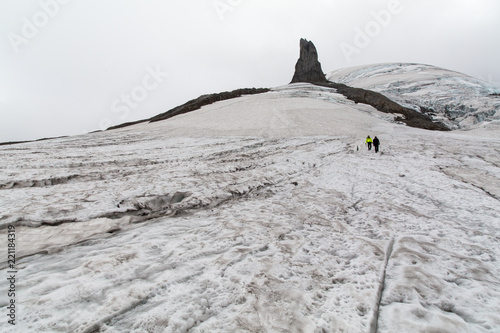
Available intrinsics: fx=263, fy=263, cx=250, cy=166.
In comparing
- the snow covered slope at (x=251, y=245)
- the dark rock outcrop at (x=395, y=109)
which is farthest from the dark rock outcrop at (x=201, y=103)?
the snow covered slope at (x=251, y=245)

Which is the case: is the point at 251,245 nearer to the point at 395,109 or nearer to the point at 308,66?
the point at 395,109

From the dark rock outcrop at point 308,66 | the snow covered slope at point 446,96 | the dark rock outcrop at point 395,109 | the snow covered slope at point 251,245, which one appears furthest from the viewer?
the dark rock outcrop at point 308,66

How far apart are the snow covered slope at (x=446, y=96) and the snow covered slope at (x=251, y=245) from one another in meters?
27.9

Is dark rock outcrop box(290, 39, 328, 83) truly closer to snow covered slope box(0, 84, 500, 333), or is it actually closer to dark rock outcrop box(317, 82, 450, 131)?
dark rock outcrop box(317, 82, 450, 131)

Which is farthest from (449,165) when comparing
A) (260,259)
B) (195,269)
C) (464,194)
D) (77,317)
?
(77,317)

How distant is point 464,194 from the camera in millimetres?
9016

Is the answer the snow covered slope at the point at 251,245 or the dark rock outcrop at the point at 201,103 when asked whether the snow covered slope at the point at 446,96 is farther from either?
the snow covered slope at the point at 251,245

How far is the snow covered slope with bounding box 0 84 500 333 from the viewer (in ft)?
12.3

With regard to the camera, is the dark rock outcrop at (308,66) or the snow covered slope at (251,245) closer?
the snow covered slope at (251,245)

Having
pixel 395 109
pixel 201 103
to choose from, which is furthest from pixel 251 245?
pixel 201 103

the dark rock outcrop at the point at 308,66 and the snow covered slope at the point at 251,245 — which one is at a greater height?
the dark rock outcrop at the point at 308,66

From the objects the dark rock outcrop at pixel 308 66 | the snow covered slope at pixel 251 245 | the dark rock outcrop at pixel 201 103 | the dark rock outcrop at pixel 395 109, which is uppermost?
the dark rock outcrop at pixel 308 66

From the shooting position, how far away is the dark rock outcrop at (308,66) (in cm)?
7719

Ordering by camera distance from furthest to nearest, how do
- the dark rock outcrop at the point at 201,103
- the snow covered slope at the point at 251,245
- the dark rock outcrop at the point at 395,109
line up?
the dark rock outcrop at the point at 201,103 < the dark rock outcrop at the point at 395,109 < the snow covered slope at the point at 251,245
